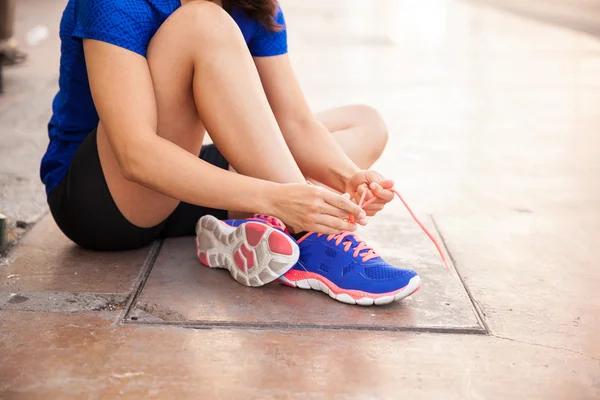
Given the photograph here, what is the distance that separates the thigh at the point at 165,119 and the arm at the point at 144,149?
0.08 meters

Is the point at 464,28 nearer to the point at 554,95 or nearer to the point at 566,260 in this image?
the point at 554,95

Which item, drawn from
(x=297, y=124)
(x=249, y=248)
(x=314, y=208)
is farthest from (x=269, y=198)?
(x=297, y=124)

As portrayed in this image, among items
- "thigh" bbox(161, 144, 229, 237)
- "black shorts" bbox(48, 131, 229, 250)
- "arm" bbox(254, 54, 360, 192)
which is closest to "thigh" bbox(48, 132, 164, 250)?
"black shorts" bbox(48, 131, 229, 250)

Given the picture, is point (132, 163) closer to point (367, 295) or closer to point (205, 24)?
point (205, 24)

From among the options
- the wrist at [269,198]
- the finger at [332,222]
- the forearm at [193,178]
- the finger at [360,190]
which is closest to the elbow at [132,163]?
the forearm at [193,178]

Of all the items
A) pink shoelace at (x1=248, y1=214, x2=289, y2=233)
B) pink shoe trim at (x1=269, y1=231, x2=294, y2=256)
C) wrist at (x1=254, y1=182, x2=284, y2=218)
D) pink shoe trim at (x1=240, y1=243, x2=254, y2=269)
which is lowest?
pink shoe trim at (x1=240, y1=243, x2=254, y2=269)

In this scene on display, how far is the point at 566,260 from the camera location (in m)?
2.09

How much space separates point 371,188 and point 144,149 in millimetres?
503

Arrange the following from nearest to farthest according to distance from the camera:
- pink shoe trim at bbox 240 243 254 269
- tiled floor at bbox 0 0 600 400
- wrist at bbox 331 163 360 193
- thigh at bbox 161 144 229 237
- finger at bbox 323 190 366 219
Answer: tiled floor at bbox 0 0 600 400 < finger at bbox 323 190 366 219 < pink shoe trim at bbox 240 243 254 269 < wrist at bbox 331 163 360 193 < thigh at bbox 161 144 229 237

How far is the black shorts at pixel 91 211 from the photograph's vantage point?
1.87 metres

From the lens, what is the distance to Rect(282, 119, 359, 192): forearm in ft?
6.38

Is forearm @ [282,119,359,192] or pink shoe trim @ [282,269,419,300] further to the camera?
forearm @ [282,119,359,192]

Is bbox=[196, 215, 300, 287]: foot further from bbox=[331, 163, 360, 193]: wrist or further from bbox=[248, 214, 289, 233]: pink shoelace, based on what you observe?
bbox=[331, 163, 360, 193]: wrist

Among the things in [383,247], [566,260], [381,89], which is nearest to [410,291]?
[383,247]
